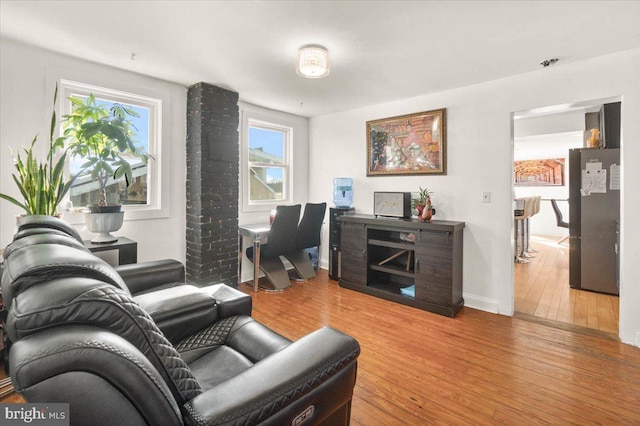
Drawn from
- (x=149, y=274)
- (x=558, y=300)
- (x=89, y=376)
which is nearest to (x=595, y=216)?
(x=558, y=300)

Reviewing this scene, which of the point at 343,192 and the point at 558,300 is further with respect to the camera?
the point at 343,192

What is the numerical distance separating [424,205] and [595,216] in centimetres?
206

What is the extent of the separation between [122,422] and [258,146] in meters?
3.97

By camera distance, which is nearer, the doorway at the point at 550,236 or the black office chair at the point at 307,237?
the doorway at the point at 550,236

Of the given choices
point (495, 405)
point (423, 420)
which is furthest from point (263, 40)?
point (495, 405)

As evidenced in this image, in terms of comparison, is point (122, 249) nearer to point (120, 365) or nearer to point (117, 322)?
point (117, 322)

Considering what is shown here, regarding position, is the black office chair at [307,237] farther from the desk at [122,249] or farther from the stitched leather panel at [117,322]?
the stitched leather panel at [117,322]

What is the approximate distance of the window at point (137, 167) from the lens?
2910 mm

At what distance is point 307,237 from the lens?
4.21m

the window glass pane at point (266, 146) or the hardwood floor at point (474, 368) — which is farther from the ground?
the window glass pane at point (266, 146)

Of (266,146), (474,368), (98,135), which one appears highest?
(266,146)

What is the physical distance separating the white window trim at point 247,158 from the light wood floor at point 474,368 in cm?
155

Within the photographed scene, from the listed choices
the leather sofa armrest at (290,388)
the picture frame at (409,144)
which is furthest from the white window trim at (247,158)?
the leather sofa armrest at (290,388)

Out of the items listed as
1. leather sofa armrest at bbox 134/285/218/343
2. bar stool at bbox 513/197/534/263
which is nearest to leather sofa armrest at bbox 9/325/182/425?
leather sofa armrest at bbox 134/285/218/343
